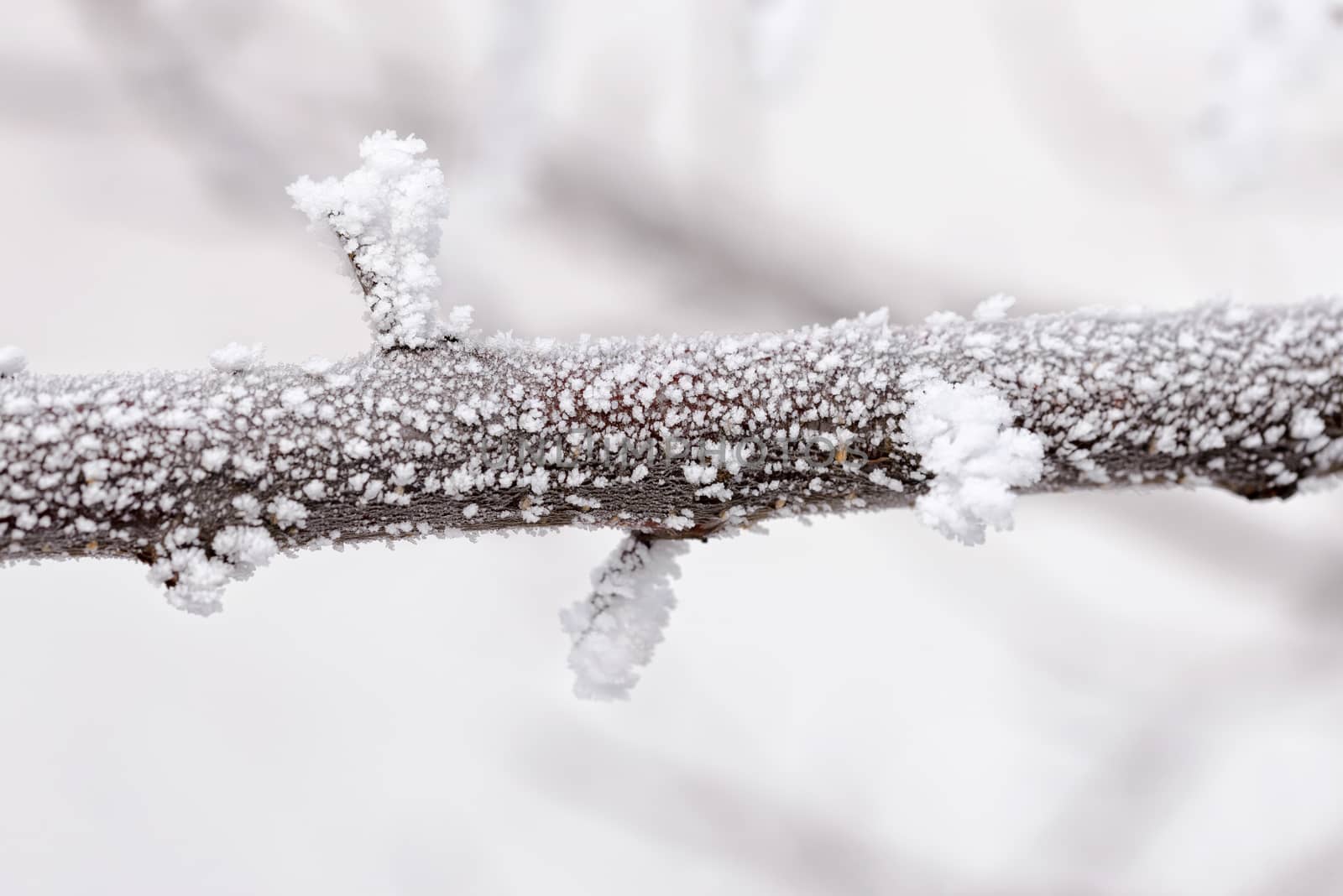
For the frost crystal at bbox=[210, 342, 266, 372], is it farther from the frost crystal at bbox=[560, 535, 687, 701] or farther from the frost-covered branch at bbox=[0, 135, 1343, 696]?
the frost crystal at bbox=[560, 535, 687, 701]

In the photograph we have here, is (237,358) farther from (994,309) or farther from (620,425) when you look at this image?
(994,309)

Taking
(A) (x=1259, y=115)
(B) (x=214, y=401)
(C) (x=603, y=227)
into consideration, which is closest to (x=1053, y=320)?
(B) (x=214, y=401)

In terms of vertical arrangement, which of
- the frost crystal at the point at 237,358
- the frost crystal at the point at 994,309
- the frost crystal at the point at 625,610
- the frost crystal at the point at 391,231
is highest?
the frost crystal at the point at 994,309

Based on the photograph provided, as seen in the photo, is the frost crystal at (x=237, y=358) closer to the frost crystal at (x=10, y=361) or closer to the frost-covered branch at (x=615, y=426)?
the frost-covered branch at (x=615, y=426)

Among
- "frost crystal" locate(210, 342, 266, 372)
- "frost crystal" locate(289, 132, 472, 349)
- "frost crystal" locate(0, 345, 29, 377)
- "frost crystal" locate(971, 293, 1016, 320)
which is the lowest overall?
"frost crystal" locate(0, 345, 29, 377)

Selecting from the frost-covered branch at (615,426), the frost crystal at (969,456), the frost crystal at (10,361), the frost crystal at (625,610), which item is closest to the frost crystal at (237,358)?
the frost-covered branch at (615,426)

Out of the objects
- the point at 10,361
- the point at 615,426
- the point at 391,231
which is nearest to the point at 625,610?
the point at 615,426

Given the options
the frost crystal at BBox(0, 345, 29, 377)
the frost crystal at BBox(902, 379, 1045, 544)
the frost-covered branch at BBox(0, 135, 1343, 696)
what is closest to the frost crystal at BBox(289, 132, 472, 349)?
the frost-covered branch at BBox(0, 135, 1343, 696)

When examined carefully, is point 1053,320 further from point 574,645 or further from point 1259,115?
point 1259,115
